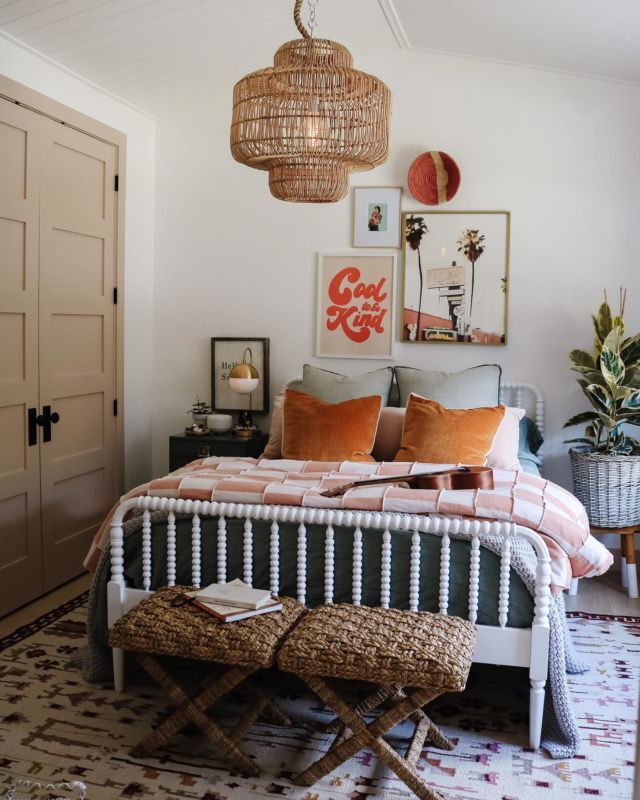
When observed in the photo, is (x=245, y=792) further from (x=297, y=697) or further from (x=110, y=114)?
(x=110, y=114)

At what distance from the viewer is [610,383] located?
4059 mm

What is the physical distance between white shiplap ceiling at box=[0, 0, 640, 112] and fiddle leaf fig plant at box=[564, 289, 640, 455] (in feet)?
4.22

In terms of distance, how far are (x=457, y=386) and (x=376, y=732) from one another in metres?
2.29

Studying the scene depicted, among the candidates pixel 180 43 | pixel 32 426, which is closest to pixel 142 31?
pixel 180 43

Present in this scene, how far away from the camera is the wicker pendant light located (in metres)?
2.81

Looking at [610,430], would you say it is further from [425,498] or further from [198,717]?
[198,717]

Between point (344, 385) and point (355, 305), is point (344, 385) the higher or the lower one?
the lower one

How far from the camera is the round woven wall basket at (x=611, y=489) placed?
4.09 meters

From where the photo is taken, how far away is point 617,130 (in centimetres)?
451

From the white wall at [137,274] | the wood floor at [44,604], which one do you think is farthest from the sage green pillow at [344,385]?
the wood floor at [44,604]

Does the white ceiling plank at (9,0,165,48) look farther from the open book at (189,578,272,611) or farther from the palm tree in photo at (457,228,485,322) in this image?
the open book at (189,578,272,611)

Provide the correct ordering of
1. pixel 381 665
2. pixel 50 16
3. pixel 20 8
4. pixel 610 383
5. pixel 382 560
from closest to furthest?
1. pixel 381 665
2. pixel 382 560
3. pixel 20 8
4. pixel 50 16
5. pixel 610 383

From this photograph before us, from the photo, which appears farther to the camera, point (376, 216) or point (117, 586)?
point (376, 216)

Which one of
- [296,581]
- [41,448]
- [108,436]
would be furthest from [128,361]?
[296,581]
